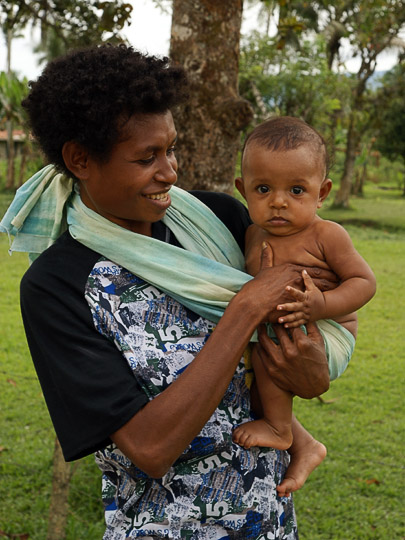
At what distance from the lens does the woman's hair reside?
161 centimetres

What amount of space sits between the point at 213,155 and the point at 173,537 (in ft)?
5.93

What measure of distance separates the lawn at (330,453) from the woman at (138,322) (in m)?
2.13

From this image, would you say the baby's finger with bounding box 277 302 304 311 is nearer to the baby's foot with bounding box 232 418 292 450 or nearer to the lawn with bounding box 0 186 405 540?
the baby's foot with bounding box 232 418 292 450

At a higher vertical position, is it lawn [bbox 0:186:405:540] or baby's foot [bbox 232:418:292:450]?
baby's foot [bbox 232:418:292:450]

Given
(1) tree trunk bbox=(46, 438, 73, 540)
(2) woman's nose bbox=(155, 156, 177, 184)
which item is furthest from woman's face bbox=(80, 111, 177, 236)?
(1) tree trunk bbox=(46, 438, 73, 540)

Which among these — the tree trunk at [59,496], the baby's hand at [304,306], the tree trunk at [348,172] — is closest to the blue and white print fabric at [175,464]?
the baby's hand at [304,306]

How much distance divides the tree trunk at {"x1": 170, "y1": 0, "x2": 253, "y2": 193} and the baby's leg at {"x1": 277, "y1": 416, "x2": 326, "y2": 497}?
4.68 ft

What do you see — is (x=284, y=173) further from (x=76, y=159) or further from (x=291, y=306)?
(x=76, y=159)

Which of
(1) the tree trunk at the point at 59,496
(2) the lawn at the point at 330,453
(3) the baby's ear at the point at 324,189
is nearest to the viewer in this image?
(3) the baby's ear at the point at 324,189

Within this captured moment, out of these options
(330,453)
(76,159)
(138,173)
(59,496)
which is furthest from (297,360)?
(330,453)

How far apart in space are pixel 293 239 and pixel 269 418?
1.70 feet

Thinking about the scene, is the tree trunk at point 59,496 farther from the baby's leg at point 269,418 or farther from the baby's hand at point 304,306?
the baby's hand at point 304,306

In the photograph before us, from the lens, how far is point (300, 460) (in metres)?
1.94

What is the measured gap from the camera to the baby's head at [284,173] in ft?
6.01
